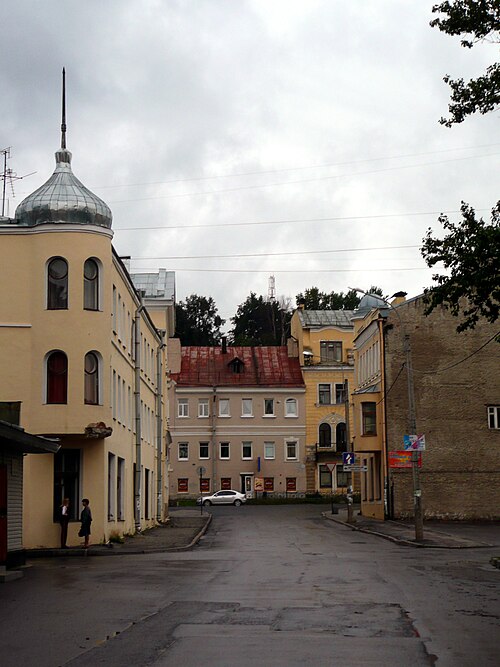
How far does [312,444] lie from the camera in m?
83.8

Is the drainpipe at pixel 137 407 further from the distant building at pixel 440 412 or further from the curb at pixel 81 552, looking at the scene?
the distant building at pixel 440 412

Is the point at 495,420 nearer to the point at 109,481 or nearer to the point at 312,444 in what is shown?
the point at 109,481

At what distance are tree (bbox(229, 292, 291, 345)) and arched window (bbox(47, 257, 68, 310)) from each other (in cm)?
7874

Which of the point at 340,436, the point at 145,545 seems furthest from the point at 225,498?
the point at 145,545

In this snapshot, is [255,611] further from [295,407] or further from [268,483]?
[295,407]

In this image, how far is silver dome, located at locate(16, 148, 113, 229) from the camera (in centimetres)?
3192

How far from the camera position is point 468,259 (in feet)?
66.9

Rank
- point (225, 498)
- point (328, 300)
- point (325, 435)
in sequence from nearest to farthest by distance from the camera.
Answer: point (225, 498)
point (325, 435)
point (328, 300)

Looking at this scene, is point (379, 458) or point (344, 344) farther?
point (344, 344)

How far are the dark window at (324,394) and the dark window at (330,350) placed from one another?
227cm

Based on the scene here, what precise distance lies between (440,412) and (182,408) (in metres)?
37.5

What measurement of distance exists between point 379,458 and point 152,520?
13190 millimetres

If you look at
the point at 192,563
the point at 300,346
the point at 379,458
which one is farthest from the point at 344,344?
the point at 192,563

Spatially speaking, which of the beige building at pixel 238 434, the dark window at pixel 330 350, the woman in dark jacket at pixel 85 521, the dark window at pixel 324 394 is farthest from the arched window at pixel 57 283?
the dark window at pixel 330 350
